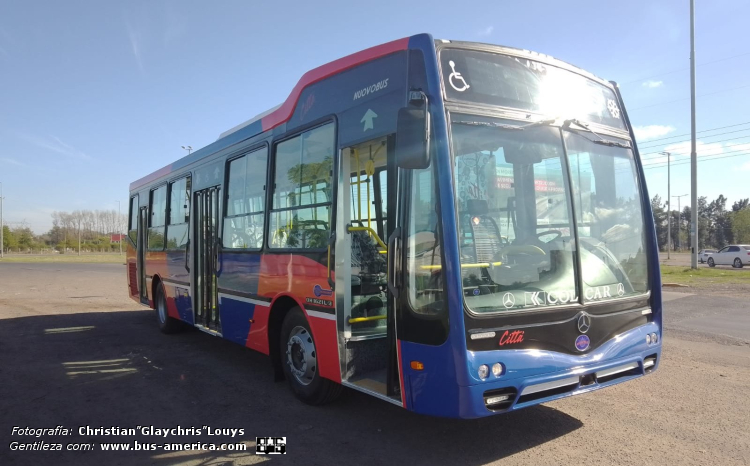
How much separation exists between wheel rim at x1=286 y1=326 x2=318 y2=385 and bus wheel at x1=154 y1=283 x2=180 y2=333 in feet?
16.6

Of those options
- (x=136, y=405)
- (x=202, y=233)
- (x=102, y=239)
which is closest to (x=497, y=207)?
(x=136, y=405)

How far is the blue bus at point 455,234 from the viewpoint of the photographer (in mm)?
3834

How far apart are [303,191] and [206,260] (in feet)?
10.9

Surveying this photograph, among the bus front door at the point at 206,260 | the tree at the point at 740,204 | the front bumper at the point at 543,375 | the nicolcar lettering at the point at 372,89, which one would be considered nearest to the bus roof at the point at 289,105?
the nicolcar lettering at the point at 372,89

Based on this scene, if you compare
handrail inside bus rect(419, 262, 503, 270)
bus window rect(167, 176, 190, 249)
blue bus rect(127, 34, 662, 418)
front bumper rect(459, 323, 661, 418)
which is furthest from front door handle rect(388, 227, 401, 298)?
bus window rect(167, 176, 190, 249)

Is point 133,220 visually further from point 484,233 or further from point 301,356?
point 484,233

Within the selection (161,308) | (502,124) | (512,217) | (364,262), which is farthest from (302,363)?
(161,308)

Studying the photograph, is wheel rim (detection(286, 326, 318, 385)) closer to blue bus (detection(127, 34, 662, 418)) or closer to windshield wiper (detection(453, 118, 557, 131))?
blue bus (detection(127, 34, 662, 418))

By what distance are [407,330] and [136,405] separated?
3456 mm

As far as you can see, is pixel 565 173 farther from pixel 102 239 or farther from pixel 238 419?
pixel 102 239

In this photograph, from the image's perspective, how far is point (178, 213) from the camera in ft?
31.0

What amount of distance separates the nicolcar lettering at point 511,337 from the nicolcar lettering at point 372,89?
231cm

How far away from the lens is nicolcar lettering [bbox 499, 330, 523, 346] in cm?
382

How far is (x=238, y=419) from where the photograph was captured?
205 inches
